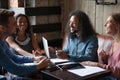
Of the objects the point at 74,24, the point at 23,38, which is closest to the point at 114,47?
the point at 74,24

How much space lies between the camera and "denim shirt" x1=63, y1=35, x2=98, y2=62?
7.65ft

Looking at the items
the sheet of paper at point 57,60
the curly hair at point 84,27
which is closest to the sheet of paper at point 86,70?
the sheet of paper at point 57,60

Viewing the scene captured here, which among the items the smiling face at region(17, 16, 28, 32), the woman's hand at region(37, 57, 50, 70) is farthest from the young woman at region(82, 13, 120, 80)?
the smiling face at region(17, 16, 28, 32)

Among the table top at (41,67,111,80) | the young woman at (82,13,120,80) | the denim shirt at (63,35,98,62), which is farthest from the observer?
the denim shirt at (63,35,98,62)

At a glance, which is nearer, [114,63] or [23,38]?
[114,63]

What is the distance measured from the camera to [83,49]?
2.45 m

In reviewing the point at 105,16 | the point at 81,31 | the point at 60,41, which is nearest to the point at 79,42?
the point at 81,31

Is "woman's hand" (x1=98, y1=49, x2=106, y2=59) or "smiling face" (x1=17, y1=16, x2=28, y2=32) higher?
"smiling face" (x1=17, y1=16, x2=28, y2=32)

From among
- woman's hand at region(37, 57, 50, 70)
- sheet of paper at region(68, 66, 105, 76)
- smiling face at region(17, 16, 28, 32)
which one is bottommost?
sheet of paper at region(68, 66, 105, 76)

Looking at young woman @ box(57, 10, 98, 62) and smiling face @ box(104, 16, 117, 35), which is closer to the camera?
smiling face @ box(104, 16, 117, 35)

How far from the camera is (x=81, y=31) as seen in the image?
8.12ft

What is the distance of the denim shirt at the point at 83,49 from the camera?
2332mm

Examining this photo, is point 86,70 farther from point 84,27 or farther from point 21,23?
point 21,23

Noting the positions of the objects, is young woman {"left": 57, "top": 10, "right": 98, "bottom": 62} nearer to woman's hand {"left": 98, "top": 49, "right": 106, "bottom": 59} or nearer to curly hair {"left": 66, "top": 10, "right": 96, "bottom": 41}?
curly hair {"left": 66, "top": 10, "right": 96, "bottom": 41}
